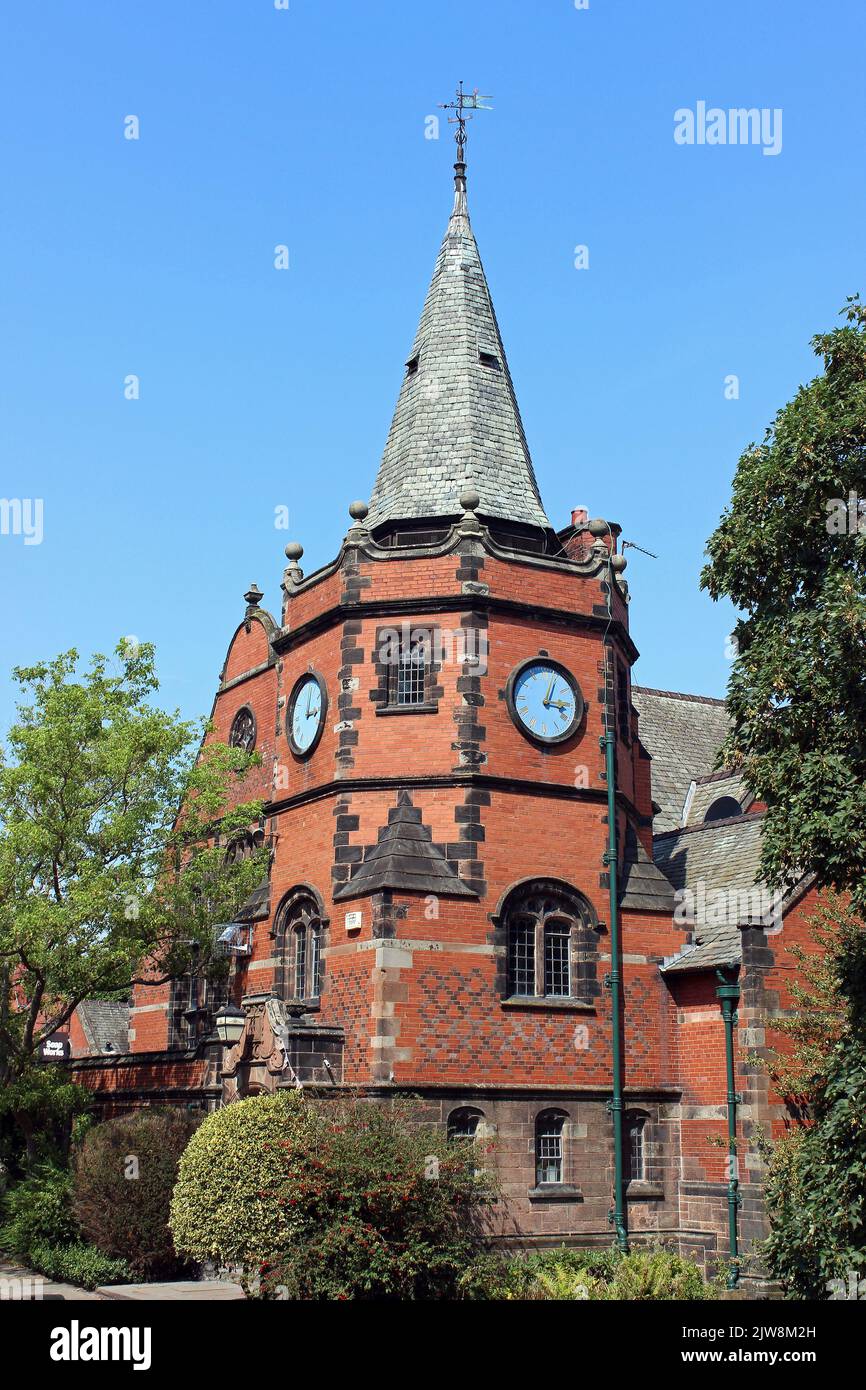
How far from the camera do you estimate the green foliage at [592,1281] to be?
18031 millimetres

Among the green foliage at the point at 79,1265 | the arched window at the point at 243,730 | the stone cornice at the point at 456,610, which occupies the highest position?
the stone cornice at the point at 456,610

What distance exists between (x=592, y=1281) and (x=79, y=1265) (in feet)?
29.2

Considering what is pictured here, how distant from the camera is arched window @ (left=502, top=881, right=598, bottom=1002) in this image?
78.8 feet

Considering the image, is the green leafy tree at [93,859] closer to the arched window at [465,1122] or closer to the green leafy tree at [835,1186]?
the arched window at [465,1122]

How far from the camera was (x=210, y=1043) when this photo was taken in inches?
990

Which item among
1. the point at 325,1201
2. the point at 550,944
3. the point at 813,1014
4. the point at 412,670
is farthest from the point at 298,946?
the point at 813,1014

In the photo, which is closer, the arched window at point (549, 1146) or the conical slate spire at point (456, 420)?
the arched window at point (549, 1146)

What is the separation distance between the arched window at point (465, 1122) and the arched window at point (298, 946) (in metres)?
3.63

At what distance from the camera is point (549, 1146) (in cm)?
2336

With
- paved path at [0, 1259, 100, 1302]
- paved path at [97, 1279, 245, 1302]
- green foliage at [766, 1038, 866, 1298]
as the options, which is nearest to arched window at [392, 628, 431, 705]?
paved path at [97, 1279, 245, 1302]

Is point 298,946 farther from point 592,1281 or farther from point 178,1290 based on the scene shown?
point 592,1281

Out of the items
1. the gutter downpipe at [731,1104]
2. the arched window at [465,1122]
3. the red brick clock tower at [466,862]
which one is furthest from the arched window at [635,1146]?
the arched window at [465,1122]
